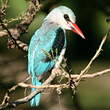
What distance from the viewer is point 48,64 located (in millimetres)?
4125

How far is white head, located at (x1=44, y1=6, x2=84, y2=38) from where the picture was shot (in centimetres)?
414

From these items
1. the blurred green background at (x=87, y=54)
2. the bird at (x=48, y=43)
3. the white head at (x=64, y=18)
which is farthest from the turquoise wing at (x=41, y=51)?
the blurred green background at (x=87, y=54)

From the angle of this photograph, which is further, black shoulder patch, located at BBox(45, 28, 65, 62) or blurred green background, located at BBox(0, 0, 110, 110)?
blurred green background, located at BBox(0, 0, 110, 110)

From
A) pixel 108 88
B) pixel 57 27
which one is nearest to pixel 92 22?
pixel 108 88

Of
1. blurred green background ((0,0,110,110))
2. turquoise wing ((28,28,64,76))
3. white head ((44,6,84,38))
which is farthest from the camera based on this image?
blurred green background ((0,0,110,110))

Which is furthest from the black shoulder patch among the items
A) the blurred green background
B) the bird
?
the blurred green background

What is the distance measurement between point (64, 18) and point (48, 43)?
0.35 metres

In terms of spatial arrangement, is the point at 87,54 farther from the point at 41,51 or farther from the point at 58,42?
the point at 41,51

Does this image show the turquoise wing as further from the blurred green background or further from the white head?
the blurred green background

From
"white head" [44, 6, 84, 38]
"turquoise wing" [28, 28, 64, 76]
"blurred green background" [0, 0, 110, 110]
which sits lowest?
"turquoise wing" [28, 28, 64, 76]

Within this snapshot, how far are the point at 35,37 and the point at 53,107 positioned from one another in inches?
93.6

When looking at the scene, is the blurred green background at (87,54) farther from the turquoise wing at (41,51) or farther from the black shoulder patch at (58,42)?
the turquoise wing at (41,51)

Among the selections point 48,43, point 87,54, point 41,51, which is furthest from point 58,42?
point 87,54

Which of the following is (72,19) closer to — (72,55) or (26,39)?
(26,39)
